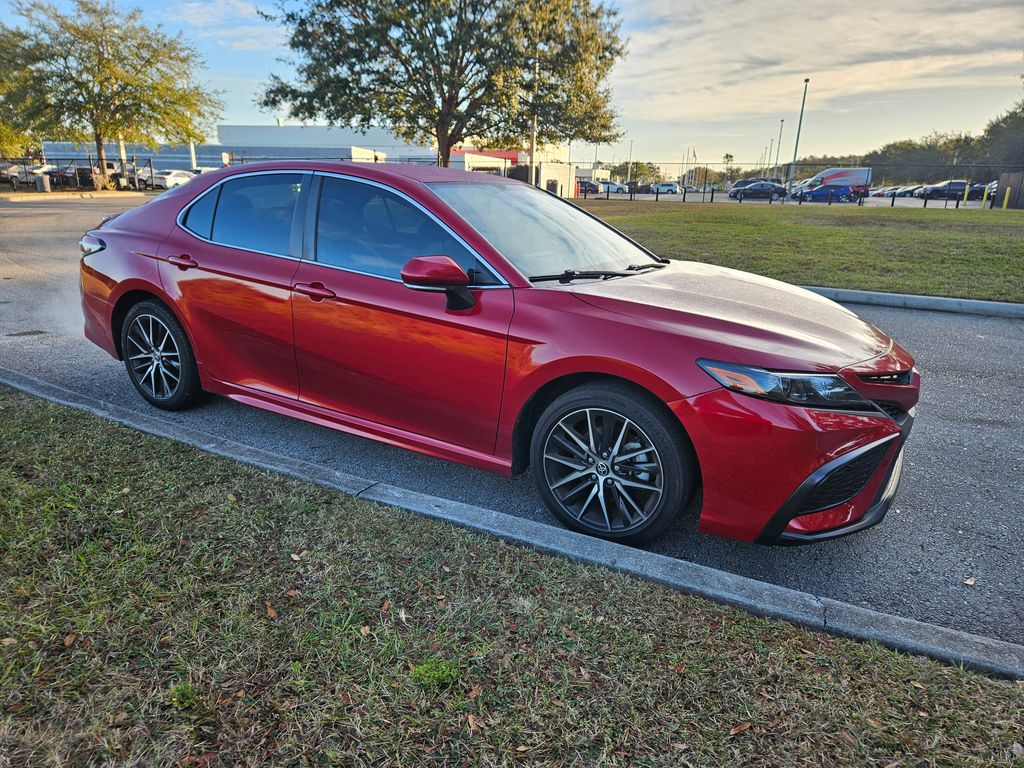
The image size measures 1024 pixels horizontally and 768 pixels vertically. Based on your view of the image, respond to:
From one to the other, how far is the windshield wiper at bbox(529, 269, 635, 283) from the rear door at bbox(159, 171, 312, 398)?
1402 mm

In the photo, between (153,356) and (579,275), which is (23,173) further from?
(579,275)

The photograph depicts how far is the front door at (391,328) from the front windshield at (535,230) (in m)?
0.21

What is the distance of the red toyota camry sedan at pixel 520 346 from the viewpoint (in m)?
2.69

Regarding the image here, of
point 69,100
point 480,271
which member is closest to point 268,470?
point 480,271

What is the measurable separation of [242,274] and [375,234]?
2.89ft

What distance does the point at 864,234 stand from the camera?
48.2ft

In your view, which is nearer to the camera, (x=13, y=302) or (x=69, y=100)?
(x=13, y=302)

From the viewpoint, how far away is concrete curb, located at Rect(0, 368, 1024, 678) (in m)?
2.31

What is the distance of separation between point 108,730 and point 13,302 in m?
7.91

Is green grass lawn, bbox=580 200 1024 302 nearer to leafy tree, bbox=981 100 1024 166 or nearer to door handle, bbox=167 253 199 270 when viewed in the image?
door handle, bbox=167 253 199 270

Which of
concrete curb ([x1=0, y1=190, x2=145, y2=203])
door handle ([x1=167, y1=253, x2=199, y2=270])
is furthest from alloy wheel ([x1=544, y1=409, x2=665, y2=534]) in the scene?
concrete curb ([x1=0, y1=190, x2=145, y2=203])

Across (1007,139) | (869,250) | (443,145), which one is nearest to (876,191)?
(1007,139)

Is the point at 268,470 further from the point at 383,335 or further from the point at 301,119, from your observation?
the point at 301,119

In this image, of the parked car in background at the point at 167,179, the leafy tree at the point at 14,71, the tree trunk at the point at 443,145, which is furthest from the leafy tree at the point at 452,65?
the parked car in background at the point at 167,179
